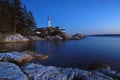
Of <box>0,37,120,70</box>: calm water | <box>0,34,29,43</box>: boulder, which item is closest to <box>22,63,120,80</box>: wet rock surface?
<box>0,37,120,70</box>: calm water

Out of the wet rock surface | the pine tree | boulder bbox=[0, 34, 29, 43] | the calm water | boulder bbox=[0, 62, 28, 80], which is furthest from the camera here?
the pine tree

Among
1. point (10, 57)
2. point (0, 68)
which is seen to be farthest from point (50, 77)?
point (10, 57)

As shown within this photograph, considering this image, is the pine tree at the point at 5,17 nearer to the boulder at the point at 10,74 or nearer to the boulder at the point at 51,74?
the boulder at the point at 10,74

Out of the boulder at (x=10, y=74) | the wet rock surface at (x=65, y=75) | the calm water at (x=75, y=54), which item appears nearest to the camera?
the boulder at (x=10, y=74)

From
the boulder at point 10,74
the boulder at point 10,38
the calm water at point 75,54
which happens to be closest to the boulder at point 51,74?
the boulder at point 10,74

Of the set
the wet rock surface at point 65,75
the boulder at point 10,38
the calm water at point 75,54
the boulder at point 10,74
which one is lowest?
the calm water at point 75,54

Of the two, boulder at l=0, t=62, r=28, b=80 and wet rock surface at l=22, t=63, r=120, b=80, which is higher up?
boulder at l=0, t=62, r=28, b=80

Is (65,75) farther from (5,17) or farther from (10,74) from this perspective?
(5,17)

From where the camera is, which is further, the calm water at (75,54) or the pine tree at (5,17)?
the pine tree at (5,17)

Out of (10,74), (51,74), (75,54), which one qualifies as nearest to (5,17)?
(75,54)

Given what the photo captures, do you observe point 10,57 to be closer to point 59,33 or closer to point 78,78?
point 78,78

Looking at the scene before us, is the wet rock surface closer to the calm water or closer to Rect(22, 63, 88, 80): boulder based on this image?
Rect(22, 63, 88, 80): boulder

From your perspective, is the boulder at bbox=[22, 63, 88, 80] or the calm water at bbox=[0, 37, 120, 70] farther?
the calm water at bbox=[0, 37, 120, 70]

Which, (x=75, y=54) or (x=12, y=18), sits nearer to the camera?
(x=75, y=54)
